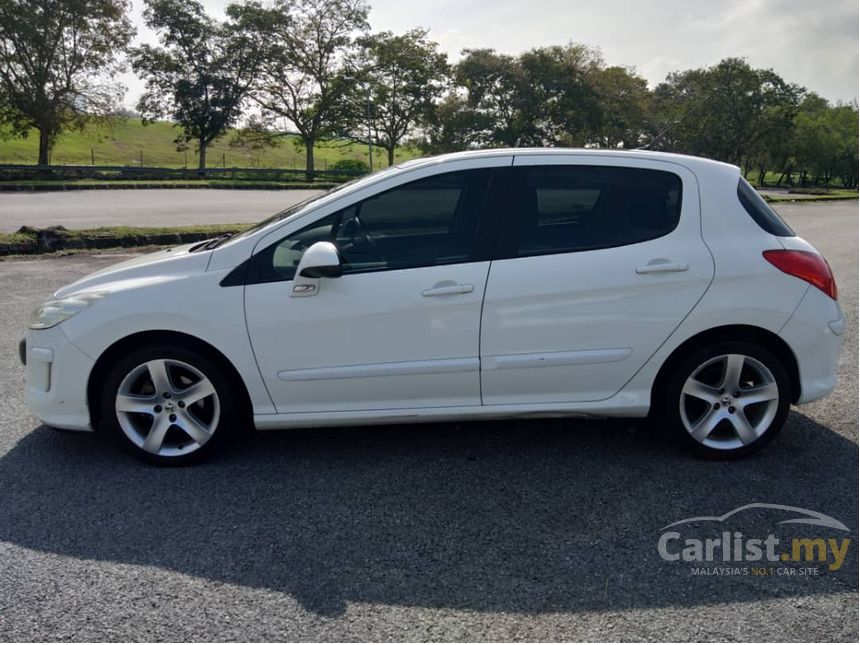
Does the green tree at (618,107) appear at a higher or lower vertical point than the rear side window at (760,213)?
higher

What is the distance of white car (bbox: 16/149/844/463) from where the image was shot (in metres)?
3.65

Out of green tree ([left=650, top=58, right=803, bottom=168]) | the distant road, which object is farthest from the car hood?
green tree ([left=650, top=58, right=803, bottom=168])

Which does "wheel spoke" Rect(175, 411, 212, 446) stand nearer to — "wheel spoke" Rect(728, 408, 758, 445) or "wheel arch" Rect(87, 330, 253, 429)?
"wheel arch" Rect(87, 330, 253, 429)

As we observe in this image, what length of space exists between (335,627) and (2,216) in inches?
703

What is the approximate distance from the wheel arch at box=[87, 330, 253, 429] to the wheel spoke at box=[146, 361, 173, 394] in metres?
0.11

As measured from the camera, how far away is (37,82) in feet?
132

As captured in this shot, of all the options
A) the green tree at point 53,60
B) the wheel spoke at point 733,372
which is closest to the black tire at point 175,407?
the wheel spoke at point 733,372

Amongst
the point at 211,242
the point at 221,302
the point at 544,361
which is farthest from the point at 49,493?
the point at 544,361

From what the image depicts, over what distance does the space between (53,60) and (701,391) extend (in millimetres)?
46184

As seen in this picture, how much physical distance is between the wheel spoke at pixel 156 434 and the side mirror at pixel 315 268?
3.30ft

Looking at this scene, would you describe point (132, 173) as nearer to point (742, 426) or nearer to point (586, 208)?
point (586, 208)

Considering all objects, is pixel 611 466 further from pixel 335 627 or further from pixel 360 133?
pixel 360 133

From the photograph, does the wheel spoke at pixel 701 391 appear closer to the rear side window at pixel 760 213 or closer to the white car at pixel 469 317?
the white car at pixel 469 317

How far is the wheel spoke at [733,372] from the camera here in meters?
3.80
